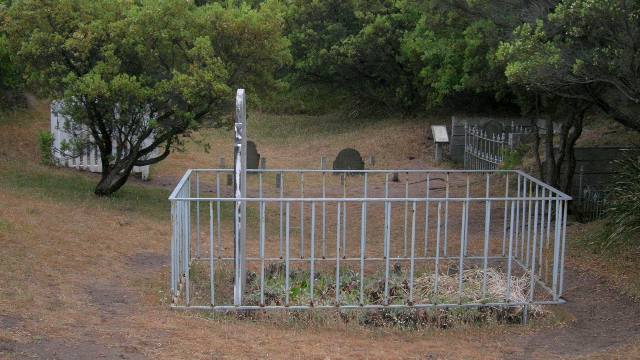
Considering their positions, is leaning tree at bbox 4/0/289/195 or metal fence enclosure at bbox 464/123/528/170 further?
metal fence enclosure at bbox 464/123/528/170

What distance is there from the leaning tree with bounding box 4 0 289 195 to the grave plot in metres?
1.87

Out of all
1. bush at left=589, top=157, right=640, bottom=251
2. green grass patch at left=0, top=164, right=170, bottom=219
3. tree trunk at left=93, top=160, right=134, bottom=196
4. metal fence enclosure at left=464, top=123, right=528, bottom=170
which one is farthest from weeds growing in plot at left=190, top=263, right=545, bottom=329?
metal fence enclosure at left=464, top=123, right=528, bottom=170

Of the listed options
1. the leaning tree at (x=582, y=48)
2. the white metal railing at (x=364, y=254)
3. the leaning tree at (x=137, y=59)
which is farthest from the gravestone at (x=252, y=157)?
the leaning tree at (x=582, y=48)

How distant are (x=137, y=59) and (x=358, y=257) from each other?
526 cm

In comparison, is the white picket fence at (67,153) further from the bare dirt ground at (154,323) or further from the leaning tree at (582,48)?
the leaning tree at (582,48)

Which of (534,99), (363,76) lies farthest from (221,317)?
(363,76)

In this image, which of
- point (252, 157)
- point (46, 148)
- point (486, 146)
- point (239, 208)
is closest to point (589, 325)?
point (239, 208)

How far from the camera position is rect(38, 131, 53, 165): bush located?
50.3 feet

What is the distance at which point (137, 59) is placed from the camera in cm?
1339

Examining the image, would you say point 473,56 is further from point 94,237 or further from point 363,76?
point 363,76

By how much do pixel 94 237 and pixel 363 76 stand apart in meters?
19.2

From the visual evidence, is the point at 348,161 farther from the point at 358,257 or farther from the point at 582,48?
the point at 582,48

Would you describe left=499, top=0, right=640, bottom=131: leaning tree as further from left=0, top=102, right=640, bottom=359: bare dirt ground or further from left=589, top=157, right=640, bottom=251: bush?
left=0, top=102, right=640, bottom=359: bare dirt ground

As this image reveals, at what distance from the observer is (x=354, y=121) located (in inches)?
1154
